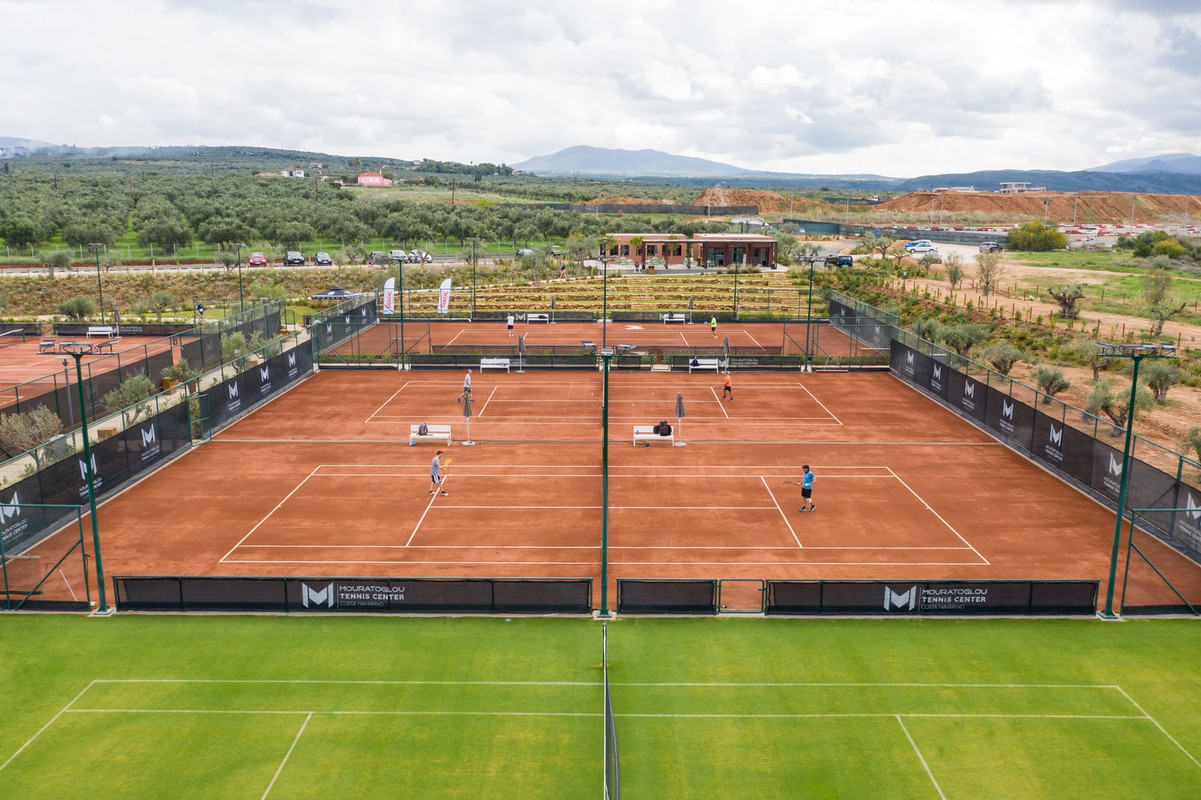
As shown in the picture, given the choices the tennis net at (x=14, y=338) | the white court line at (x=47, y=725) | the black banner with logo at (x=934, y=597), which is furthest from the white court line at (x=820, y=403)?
the tennis net at (x=14, y=338)

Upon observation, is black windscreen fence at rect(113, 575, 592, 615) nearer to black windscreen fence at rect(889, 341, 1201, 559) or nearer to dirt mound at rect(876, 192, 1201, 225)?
black windscreen fence at rect(889, 341, 1201, 559)

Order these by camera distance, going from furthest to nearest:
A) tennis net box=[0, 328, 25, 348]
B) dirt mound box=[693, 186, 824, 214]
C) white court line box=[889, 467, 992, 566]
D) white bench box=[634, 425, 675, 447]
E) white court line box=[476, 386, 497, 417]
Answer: dirt mound box=[693, 186, 824, 214] < tennis net box=[0, 328, 25, 348] < white court line box=[476, 386, 497, 417] < white bench box=[634, 425, 675, 447] < white court line box=[889, 467, 992, 566]

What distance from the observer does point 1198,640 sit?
708 inches

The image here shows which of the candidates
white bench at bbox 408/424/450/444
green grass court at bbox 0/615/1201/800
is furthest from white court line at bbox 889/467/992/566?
white bench at bbox 408/424/450/444

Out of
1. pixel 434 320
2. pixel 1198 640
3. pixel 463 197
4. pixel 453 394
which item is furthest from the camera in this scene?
pixel 463 197

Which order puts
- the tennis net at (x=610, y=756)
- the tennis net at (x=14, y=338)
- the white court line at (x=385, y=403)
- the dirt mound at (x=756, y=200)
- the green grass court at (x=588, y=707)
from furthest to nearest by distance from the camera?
the dirt mound at (x=756, y=200) < the tennis net at (x=14, y=338) < the white court line at (x=385, y=403) < the green grass court at (x=588, y=707) < the tennis net at (x=610, y=756)

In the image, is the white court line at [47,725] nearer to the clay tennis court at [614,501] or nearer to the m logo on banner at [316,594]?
the m logo on banner at [316,594]

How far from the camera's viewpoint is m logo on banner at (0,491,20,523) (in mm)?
20688

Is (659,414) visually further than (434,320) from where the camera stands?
No

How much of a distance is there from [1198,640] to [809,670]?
29.3 ft

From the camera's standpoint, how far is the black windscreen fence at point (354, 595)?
18.8 metres

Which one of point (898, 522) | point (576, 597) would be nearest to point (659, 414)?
point (898, 522)

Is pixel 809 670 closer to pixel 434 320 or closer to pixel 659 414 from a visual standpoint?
pixel 659 414

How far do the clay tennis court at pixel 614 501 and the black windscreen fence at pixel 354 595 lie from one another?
6.11ft
